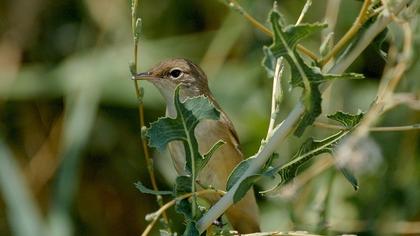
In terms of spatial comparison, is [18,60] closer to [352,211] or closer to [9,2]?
[9,2]

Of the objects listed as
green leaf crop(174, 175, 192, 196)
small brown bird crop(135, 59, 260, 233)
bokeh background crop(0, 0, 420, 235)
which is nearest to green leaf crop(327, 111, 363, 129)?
green leaf crop(174, 175, 192, 196)

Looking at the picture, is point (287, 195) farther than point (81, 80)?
No

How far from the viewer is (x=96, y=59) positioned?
4.67 meters

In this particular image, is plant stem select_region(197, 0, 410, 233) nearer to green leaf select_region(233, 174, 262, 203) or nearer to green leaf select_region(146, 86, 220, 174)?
green leaf select_region(233, 174, 262, 203)

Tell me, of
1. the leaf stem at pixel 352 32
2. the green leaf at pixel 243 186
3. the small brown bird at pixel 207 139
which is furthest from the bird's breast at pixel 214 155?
the leaf stem at pixel 352 32

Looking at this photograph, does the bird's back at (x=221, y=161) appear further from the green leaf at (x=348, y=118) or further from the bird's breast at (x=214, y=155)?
the green leaf at (x=348, y=118)

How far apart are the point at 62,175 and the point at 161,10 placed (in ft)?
3.54

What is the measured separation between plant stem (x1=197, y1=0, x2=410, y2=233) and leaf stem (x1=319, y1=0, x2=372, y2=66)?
0.07 feet

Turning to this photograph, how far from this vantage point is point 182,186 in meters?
1.95

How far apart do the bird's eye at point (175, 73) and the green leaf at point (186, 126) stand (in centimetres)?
130

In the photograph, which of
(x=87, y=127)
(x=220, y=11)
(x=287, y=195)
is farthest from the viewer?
(x=220, y=11)

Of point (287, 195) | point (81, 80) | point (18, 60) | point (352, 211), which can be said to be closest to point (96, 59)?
point (81, 80)

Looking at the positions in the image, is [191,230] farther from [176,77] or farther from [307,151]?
[176,77]

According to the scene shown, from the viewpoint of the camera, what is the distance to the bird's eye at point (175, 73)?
3255 mm
